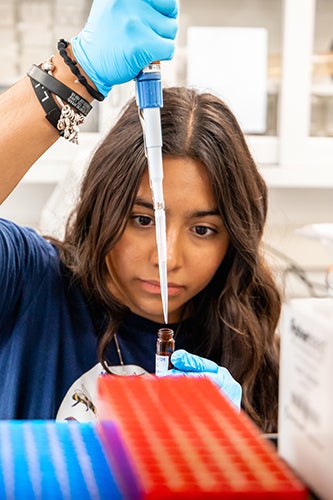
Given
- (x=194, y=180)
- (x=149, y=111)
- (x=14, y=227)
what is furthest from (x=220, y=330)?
(x=149, y=111)

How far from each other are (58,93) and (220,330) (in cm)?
68

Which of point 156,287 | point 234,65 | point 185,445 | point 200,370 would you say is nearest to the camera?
point 185,445

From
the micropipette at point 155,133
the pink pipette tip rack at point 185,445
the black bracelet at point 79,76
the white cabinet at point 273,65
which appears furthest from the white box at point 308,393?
the white cabinet at point 273,65

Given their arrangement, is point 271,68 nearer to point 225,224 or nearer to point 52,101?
point 225,224

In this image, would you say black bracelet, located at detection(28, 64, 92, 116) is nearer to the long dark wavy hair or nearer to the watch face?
the long dark wavy hair

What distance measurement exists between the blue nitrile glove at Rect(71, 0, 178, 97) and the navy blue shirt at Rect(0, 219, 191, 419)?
15.2 inches

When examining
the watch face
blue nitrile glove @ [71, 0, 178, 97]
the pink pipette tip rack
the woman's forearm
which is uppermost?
blue nitrile glove @ [71, 0, 178, 97]

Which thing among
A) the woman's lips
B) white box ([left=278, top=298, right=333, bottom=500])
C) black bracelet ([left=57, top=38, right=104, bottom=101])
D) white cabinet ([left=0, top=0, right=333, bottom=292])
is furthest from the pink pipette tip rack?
white cabinet ([left=0, top=0, right=333, bottom=292])

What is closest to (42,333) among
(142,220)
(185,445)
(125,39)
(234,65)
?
(142,220)

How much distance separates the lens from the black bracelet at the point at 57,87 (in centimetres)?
121

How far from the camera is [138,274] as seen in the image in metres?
1.48

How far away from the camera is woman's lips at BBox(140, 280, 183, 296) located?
147 cm

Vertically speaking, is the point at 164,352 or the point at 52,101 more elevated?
the point at 52,101

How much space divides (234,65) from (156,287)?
143 centimetres
